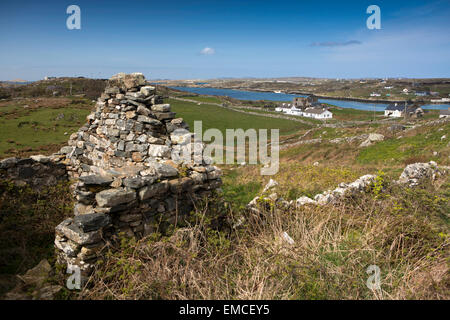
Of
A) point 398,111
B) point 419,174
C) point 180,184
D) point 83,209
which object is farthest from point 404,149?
point 398,111

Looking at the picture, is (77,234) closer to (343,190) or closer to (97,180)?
(97,180)

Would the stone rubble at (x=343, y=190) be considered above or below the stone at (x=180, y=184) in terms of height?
below

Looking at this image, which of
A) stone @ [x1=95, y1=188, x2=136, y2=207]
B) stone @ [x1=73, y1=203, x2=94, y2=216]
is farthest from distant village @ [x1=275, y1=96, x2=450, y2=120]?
stone @ [x1=73, y1=203, x2=94, y2=216]

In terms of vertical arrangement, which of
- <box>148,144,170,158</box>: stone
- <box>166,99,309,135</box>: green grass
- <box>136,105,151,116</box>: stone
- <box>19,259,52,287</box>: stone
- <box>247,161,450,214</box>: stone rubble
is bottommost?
<box>19,259,52,287</box>: stone

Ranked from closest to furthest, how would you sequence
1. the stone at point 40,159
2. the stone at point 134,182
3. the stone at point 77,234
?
the stone at point 77,234 → the stone at point 134,182 → the stone at point 40,159

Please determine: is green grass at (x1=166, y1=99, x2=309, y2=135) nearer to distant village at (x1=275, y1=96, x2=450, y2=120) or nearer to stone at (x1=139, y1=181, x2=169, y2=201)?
Result: distant village at (x1=275, y1=96, x2=450, y2=120)

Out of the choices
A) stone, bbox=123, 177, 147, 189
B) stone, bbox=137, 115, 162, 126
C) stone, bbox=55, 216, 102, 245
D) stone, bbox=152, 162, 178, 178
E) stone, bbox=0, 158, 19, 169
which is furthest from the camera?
stone, bbox=0, 158, 19, 169

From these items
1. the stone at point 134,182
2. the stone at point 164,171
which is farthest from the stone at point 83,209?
the stone at point 164,171

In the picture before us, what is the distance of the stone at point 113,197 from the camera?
13.1 feet

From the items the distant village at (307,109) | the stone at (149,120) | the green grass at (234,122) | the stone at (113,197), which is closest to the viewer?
the stone at (113,197)

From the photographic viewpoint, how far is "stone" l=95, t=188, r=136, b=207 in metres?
4.00

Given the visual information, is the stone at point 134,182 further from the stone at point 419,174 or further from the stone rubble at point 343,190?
the stone at point 419,174

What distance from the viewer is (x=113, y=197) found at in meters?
4.07

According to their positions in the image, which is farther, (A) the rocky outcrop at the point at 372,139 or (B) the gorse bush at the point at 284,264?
(A) the rocky outcrop at the point at 372,139
